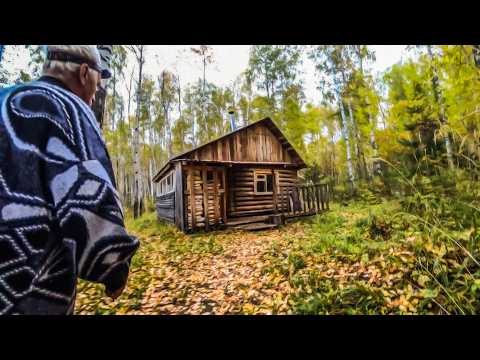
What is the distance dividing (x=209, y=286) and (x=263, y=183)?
18.8ft

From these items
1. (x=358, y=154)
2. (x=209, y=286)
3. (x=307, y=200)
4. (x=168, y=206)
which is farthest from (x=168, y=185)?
(x=358, y=154)

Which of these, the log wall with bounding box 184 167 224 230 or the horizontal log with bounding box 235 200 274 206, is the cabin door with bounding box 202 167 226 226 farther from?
the horizontal log with bounding box 235 200 274 206

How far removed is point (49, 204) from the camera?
73cm

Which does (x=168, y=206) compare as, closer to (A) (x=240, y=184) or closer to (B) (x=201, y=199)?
(B) (x=201, y=199)

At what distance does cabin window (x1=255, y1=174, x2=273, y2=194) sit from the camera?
7.53m

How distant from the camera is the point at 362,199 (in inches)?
141

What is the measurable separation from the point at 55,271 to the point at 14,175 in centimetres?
38

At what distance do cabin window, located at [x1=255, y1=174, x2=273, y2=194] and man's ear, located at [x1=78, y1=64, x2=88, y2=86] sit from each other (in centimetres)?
652

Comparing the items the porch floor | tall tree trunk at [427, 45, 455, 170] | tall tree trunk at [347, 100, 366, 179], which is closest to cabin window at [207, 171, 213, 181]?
the porch floor

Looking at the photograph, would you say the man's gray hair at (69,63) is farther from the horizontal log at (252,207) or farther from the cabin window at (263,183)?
the cabin window at (263,183)

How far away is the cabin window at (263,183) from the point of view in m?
7.53

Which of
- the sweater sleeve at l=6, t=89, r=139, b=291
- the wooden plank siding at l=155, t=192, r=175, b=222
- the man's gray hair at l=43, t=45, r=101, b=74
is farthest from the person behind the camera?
the wooden plank siding at l=155, t=192, r=175, b=222
